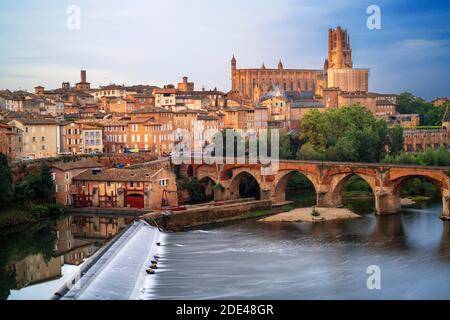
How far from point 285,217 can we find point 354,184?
993 cm

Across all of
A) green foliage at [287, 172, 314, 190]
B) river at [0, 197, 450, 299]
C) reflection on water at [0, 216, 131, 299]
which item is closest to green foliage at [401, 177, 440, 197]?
green foliage at [287, 172, 314, 190]

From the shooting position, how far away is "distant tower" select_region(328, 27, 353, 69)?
80.9 m

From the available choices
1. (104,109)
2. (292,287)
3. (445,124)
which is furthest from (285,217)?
(445,124)

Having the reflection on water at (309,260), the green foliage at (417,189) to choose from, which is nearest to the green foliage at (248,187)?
the green foliage at (417,189)

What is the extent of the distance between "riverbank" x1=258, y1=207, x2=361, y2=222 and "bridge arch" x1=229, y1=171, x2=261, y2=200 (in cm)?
565

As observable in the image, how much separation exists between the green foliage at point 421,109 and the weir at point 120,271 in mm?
50011

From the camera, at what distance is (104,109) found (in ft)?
189

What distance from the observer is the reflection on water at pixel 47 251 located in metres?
22.2

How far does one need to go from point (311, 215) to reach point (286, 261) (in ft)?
31.3

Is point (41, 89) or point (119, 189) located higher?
point (41, 89)

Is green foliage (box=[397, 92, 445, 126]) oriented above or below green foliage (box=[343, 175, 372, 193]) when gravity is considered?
above

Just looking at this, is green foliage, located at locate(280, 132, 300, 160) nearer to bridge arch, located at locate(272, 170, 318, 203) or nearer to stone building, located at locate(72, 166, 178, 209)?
bridge arch, located at locate(272, 170, 318, 203)

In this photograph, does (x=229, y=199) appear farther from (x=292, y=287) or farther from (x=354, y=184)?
(x=292, y=287)

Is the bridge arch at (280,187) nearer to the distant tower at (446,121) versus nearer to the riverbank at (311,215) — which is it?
the riverbank at (311,215)
